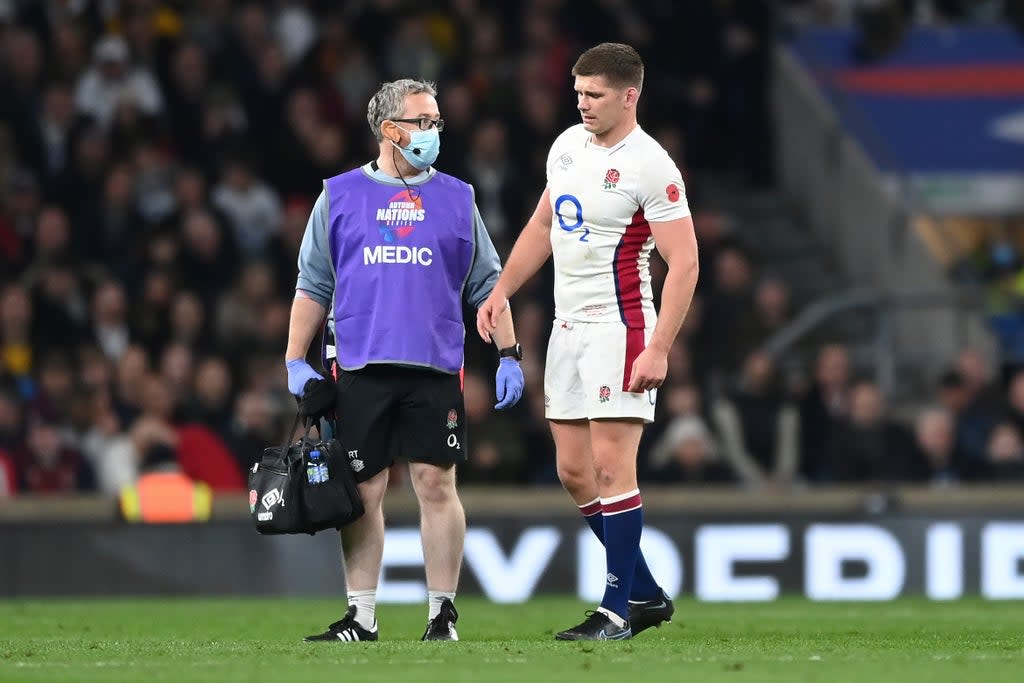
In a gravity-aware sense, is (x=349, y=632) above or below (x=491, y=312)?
below

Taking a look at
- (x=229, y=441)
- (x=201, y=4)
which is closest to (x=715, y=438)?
(x=229, y=441)

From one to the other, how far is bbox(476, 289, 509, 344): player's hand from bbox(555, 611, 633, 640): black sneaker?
1152 mm

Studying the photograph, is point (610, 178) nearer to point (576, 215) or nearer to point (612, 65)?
point (576, 215)

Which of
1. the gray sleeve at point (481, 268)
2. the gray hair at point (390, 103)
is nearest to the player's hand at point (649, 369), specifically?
the gray sleeve at point (481, 268)

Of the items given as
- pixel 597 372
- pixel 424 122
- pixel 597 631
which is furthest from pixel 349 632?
pixel 424 122

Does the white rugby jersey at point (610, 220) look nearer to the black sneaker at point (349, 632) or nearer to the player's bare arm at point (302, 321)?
the player's bare arm at point (302, 321)

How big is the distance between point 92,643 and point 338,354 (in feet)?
5.14

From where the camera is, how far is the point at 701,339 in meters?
15.8

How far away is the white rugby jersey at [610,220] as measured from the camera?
27.0 ft

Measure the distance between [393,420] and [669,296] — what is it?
3.79 ft

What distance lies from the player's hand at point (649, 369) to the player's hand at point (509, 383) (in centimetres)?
48

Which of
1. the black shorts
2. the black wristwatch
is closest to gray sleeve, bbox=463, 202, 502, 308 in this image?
the black wristwatch

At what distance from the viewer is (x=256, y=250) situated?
51.4 ft

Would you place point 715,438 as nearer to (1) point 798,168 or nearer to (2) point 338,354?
(1) point 798,168
